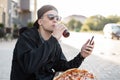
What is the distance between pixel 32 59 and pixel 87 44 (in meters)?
0.63

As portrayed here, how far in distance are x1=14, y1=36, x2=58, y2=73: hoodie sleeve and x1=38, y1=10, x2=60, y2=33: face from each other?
5.0 inches

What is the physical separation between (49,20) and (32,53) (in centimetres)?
39

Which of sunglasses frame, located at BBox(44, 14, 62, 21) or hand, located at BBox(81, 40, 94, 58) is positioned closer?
sunglasses frame, located at BBox(44, 14, 62, 21)

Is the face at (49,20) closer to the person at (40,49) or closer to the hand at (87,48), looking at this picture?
the person at (40,49)

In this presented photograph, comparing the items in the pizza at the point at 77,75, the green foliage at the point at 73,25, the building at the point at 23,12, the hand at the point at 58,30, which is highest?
the hand at the point at 58,30

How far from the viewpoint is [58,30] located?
3496mm

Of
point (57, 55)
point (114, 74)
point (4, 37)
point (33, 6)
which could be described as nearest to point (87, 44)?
point (57, 55)

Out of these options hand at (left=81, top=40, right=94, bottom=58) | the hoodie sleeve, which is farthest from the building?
the hoodie sleeve

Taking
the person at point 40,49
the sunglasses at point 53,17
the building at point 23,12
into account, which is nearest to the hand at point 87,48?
the person at point 40,49

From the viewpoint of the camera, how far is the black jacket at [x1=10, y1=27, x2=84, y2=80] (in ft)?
11.1

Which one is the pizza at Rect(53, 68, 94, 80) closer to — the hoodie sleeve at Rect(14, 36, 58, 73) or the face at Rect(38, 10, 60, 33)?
the hoodie sleeve at Rect(14, 36, 58, 73)

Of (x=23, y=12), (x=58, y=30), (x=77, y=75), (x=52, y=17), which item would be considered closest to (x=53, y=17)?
(x=52, y=17)

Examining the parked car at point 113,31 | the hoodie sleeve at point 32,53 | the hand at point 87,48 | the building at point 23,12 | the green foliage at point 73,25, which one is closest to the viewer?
the hoodie sleeve at point 32,53

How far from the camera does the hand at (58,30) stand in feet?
11.4
